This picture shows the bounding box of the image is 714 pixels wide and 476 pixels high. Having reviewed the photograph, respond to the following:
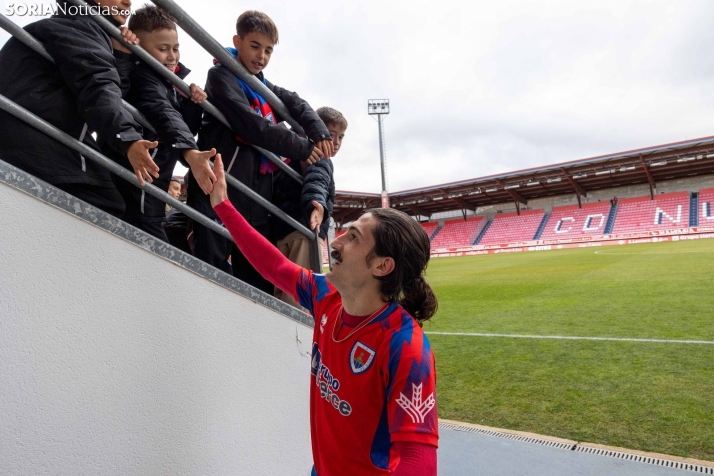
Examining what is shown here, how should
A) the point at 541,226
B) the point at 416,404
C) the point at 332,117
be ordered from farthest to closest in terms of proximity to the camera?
the point at 541,226
the point at 332,117
the point at 416,404

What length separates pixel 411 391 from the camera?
112cm

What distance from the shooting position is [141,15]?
1.97 m

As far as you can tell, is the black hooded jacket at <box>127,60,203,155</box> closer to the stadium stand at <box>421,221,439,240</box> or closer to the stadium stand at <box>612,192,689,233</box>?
the stadium stand at <box>612,192,689,233</box>

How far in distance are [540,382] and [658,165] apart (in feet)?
95.7

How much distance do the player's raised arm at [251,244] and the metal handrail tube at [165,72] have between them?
38cm

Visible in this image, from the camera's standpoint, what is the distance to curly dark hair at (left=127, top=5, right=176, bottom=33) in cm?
196

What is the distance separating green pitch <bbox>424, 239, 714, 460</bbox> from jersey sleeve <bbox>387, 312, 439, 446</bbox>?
6.92ft

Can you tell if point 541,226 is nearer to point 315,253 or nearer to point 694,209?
point 694,209

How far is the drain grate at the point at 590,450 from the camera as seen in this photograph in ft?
7.37

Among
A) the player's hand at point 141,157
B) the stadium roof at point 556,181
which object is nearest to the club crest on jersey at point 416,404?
the player's hand at point 141,157

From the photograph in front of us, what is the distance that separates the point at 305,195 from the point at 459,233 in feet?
118

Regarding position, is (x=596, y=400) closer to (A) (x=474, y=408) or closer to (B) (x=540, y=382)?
(B) (x=540, y=382)

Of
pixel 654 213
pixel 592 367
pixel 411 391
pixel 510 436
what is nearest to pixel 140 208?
pixel 411 391

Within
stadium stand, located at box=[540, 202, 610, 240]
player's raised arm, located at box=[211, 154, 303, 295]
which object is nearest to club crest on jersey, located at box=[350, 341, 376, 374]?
player's raised arm, located at box=[211, 154, 303, 295]
